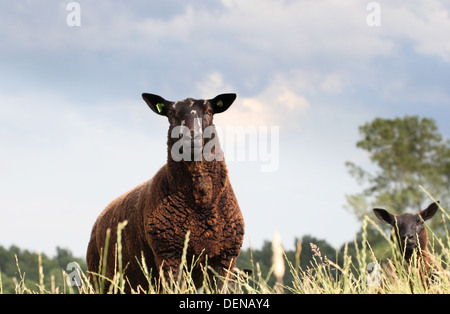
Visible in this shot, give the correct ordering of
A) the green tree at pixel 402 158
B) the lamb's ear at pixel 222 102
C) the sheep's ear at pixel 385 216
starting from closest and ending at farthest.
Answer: the lamb's ear at pixel 222 102 < the sheep's ear at pixel 385 216 < the green tree at pixel 402 158

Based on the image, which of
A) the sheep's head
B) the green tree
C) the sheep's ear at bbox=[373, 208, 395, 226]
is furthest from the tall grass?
the green tree

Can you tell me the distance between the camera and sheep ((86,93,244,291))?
617cm

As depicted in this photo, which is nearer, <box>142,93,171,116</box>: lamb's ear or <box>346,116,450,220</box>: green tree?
<box>142,93,171,116</box>: lamb's ear

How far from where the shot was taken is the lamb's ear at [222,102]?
650 cm

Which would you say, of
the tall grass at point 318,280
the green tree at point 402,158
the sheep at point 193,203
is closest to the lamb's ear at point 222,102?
the sheep at point 193,203

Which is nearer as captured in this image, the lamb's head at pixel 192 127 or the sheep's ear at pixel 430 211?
the lamb's head at pixel 192 127

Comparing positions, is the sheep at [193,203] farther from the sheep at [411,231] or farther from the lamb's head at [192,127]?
the sheep at [411,231]

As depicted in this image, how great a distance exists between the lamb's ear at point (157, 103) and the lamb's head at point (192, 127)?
97 mm

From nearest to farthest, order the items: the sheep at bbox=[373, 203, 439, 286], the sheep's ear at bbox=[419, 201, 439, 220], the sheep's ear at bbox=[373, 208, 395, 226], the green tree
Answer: the sheep at bbox=[373, 203, 439, 286] → the sheep's ear at bbox=[419, 201, 439, 220] → the sheep's ear at bbox=[373, 208, 395, 226] → the green tree

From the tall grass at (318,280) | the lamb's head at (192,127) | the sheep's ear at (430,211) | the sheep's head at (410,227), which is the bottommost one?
the tall grass at (318,280)

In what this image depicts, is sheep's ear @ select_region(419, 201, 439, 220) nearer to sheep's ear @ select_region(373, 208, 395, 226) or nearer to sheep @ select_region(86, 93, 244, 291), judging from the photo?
sheep's ear @ select_region(373, 208, 395, 226)

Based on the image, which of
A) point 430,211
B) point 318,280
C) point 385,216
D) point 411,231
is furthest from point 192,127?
point 430,211
